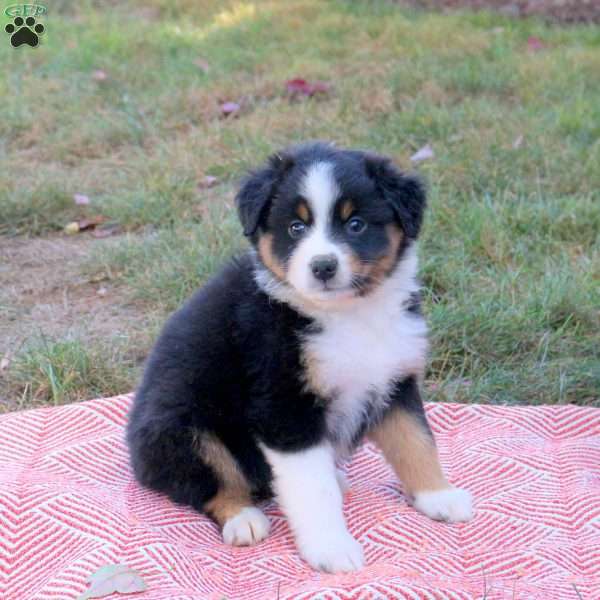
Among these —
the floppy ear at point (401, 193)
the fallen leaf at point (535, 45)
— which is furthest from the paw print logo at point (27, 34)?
the floppy ear at point (401, 193)

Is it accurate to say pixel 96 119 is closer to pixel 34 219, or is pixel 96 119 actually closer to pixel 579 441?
pixel 34 219

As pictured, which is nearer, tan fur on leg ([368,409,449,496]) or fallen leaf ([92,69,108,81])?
tan fur on leg ([368,409,449,496])

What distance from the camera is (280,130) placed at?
23.5ft

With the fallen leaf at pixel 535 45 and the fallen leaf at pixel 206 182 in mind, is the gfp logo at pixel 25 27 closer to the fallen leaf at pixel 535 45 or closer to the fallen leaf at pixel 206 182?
the fallen leaf at pixel 206 182

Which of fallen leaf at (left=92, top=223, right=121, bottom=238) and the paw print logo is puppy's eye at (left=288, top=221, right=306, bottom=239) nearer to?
fallen leaf at (left=92, top=223, right=121, bottom=238)

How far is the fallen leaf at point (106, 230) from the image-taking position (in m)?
6.17

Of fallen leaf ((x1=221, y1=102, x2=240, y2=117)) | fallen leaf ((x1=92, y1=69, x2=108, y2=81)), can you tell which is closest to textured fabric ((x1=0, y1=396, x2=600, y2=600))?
fallen leaf ((x1=221, y1=102, x2=240, y2=117))

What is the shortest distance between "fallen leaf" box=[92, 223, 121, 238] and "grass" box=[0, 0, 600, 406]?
66 millimetres

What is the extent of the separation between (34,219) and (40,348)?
194cm

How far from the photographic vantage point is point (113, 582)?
2754mm

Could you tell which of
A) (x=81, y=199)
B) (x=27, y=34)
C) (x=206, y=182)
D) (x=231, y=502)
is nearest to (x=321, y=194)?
(x=231, y=502)

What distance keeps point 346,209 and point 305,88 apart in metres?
5.22

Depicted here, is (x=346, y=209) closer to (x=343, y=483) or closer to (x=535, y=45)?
(x=343, y=483)

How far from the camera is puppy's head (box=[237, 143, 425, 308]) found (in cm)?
300
